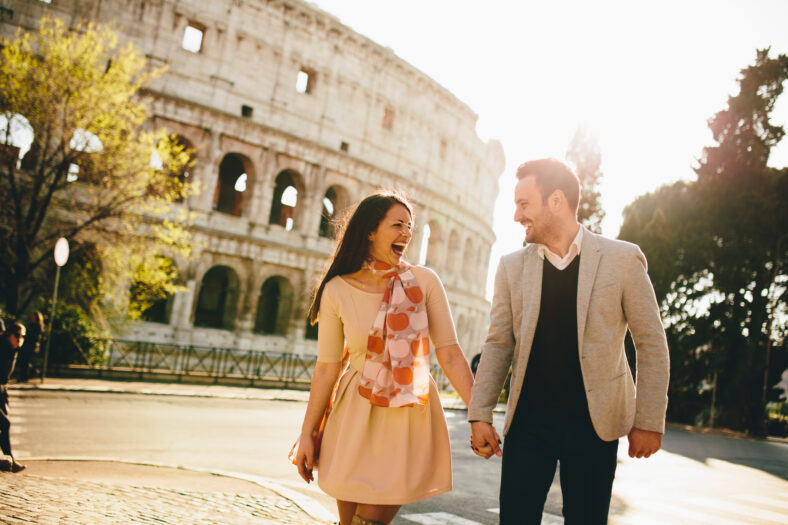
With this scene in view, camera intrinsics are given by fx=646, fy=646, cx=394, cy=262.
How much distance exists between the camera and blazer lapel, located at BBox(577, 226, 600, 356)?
292cm

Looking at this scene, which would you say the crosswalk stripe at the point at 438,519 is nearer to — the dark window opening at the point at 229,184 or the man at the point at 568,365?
the man at the point at 568,365

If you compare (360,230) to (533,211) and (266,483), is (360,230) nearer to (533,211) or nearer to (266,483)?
(533,211)

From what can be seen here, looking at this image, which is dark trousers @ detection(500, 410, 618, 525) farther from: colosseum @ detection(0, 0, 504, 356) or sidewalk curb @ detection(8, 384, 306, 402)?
colosseum @ detection(0, 0, 504, 356)

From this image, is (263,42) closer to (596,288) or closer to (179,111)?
(179,111)

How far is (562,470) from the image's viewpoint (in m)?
2.97

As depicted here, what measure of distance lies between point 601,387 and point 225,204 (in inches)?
1333

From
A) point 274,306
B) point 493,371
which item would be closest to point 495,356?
point 493,371

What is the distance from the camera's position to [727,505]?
25.0ft

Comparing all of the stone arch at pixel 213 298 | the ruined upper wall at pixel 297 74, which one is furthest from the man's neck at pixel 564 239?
the stone arch at pixel 213 298

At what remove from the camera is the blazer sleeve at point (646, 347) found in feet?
9.24

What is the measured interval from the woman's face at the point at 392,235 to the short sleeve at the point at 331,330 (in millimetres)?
293

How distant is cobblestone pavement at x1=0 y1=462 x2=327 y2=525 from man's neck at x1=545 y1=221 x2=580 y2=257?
126 inches

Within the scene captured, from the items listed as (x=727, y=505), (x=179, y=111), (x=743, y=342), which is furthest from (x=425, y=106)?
(x=727, y=505)

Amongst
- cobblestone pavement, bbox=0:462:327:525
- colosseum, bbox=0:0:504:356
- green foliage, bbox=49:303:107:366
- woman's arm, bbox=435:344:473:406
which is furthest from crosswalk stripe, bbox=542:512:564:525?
colosseum, bbox=0:0:504:356
